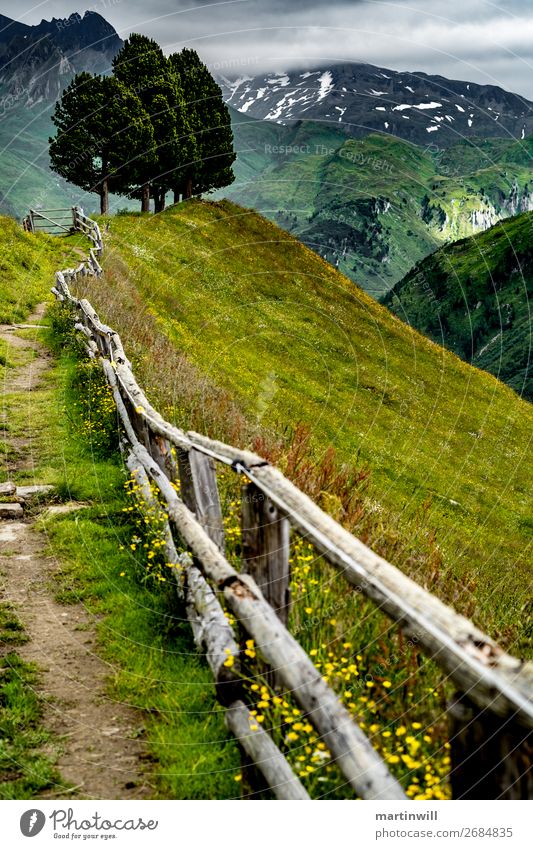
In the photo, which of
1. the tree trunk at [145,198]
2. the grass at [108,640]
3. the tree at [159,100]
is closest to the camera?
the grass at [108,640]

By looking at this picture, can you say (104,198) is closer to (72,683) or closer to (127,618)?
(127,618)

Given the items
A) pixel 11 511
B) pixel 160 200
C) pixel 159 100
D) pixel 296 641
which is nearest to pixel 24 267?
pixel 11 511

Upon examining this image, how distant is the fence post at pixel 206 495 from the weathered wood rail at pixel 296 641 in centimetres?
1

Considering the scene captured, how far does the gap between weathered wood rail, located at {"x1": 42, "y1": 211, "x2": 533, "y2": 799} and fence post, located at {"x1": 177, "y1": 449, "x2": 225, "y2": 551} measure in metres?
0.01

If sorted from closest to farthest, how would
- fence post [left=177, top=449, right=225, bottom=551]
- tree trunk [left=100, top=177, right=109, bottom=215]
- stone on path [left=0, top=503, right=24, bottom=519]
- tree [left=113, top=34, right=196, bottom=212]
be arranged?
fence post [left=177, top=449, right=225, bottom=551], stone on path [left=0, top=503, right=24, bottom=519], tree [left=113, top=34, right=196, bottom=212], tree trunk [left=100, top=177, right=109, bottom=215]

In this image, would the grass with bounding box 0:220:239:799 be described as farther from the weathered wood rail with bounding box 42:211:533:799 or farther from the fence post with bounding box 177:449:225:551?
the fence post with bounding box 177:449:225:551

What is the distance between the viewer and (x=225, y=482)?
8172 millimetres

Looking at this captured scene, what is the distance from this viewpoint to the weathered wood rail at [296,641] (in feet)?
8.83

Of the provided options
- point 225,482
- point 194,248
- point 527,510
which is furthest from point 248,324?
point 225,482

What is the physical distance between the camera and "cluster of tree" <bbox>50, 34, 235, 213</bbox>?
43.6m

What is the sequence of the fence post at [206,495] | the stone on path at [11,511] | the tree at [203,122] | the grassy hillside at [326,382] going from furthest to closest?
the tree at [203,122], the grassy hillside at [326,382], the stone on path at [11,511], the fence post at [206,495]

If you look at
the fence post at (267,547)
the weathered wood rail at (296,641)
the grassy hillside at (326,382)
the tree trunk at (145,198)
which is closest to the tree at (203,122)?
the tree trunk at (145,198)
